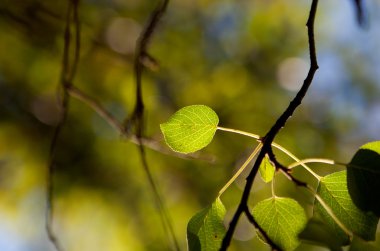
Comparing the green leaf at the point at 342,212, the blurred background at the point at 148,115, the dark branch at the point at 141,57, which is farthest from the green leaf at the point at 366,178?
the blurred background at the point at 148,115

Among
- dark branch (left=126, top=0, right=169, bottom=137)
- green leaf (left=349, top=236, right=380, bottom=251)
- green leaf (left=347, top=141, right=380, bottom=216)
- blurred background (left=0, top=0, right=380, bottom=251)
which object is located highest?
green leaf (left=347, top=141, right=380, bottom=216)

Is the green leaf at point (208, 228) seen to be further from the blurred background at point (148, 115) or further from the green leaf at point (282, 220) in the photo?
the blurred background at point (148, 115)

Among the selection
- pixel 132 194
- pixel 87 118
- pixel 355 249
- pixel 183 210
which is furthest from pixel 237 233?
pixel 355 249

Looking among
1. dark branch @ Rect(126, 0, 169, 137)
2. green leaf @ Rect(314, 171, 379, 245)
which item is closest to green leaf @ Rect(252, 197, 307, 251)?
green leaf @ Rect(314, 171, 379, 245)

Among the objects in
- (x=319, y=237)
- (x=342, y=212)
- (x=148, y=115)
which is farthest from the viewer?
(x=148, y=115)

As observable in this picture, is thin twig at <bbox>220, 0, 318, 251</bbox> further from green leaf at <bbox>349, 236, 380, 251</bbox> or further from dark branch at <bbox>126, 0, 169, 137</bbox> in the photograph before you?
dark branch at <bbox>126, 0, 169, 137</bbox>

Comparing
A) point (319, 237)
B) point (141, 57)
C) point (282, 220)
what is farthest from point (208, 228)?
point (141, 57)

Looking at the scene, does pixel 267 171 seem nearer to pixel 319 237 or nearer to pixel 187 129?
pixel 187 129
